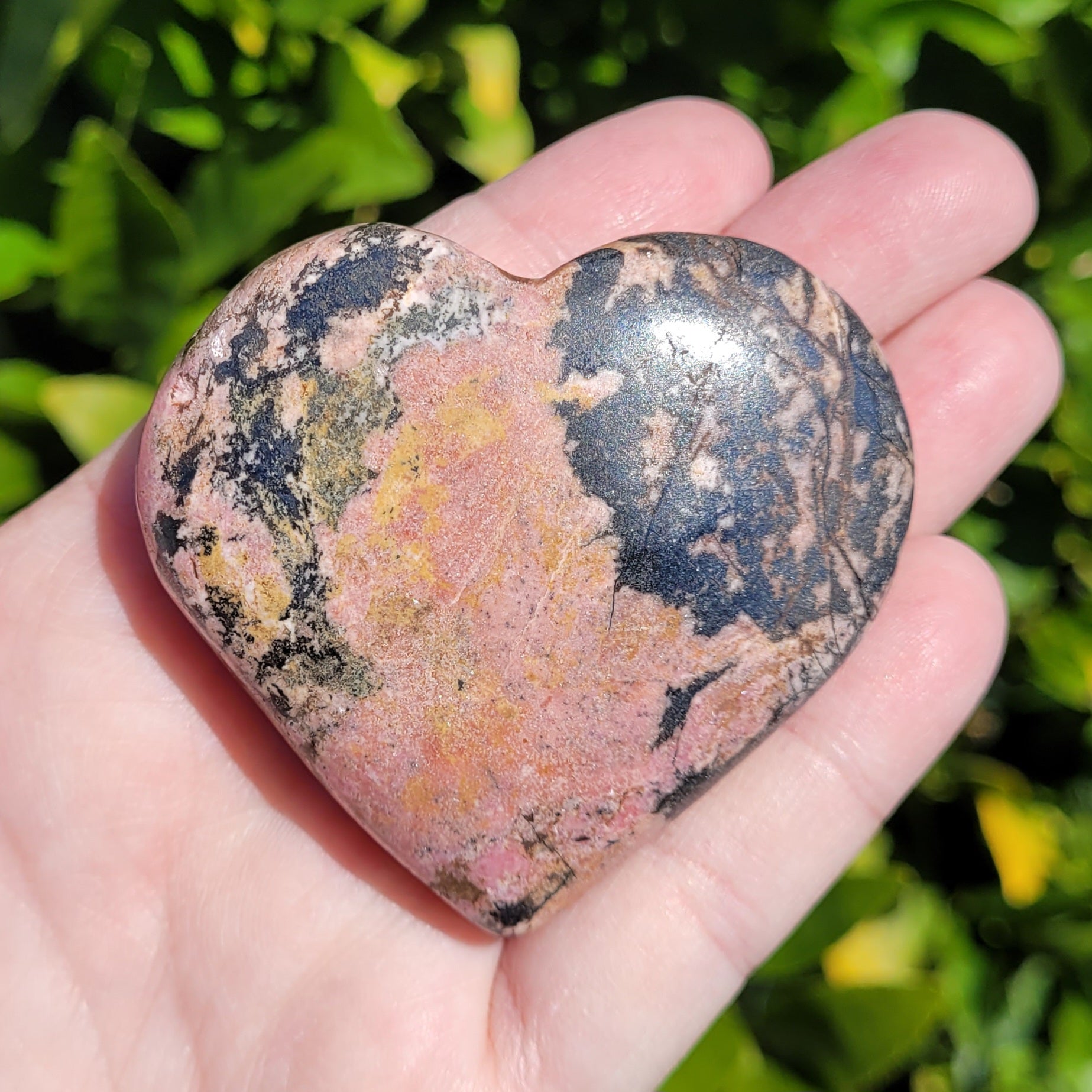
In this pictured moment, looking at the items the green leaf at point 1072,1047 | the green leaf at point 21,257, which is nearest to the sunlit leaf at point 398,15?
the green leaf at point 21,257

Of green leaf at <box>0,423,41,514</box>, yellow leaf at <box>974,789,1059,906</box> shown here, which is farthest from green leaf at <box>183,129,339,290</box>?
yellow leaf at <box>974,789,1059,906</box>

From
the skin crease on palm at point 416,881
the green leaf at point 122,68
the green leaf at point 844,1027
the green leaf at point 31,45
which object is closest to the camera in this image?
the green leaf at point 31,45

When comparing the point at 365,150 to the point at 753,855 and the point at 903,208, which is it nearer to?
the point at 903,208

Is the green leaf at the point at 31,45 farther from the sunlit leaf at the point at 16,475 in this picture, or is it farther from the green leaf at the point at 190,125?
the sunlit leaf at the point at 16,475

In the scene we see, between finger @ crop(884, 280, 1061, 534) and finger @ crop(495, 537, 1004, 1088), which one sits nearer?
finger @ crop(495, 537, 1004, 1088)

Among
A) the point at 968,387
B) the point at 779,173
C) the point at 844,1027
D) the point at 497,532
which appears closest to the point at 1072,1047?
the point at 844,1027

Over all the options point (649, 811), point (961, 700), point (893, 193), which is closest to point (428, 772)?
point (649, 811)

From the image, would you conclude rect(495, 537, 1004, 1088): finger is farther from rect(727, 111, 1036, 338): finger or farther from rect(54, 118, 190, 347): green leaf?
rect(54, 118, 190, 347): green leaf
